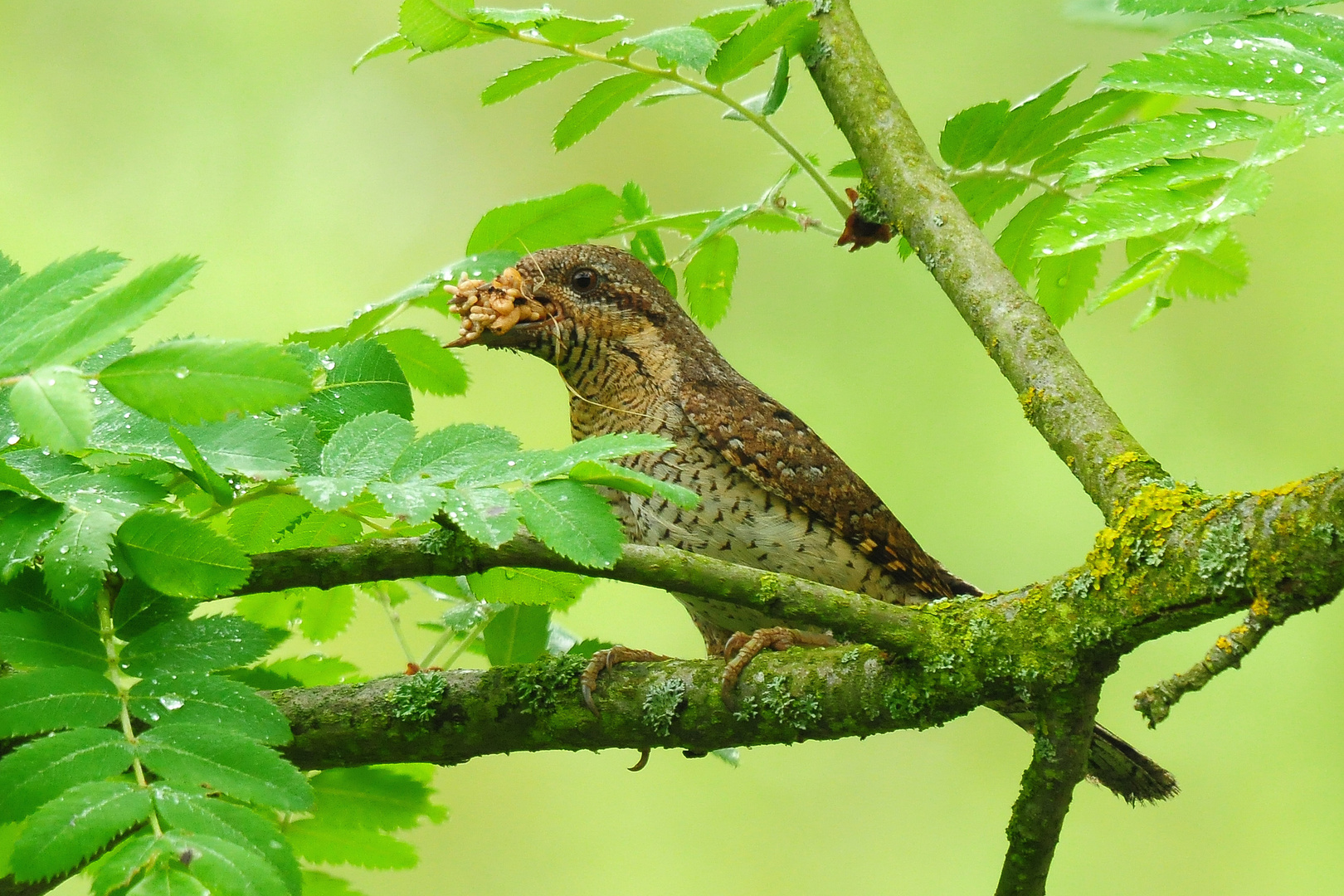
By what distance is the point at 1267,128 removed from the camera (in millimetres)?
890

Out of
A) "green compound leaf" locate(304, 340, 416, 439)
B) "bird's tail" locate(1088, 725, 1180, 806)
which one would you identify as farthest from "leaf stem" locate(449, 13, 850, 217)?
"bird's tail" locate(1088, 725, 1180, 806)

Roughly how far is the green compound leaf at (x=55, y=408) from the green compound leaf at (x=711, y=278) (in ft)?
4.39

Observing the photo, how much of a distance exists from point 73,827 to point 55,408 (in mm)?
324

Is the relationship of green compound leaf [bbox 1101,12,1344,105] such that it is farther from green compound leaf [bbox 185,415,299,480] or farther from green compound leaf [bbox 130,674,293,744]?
green compound leaf [bbox 130,674,293,744]

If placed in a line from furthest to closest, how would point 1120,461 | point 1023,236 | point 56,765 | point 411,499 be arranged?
1. point 1023,236
2. point 1120,461
3. point 411,499
4. point 56,765

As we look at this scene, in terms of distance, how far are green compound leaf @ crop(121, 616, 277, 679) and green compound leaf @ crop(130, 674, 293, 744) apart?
2 centimetres

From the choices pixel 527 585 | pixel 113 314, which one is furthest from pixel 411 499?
pixel 527 585

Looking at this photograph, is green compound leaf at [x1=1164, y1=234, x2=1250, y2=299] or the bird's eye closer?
green compound leaf at [x1=1164, y1=234, x2=1250, y2=299]

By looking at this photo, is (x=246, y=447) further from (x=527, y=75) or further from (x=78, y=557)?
(x=527, y=75)

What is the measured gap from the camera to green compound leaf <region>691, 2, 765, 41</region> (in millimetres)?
1726

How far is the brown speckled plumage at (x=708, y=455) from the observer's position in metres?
2.29

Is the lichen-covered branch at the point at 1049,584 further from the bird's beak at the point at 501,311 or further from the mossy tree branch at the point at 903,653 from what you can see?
the bird's beak at the point at 501,311

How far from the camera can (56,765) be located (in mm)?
963

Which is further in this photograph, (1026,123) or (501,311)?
(501,311)
